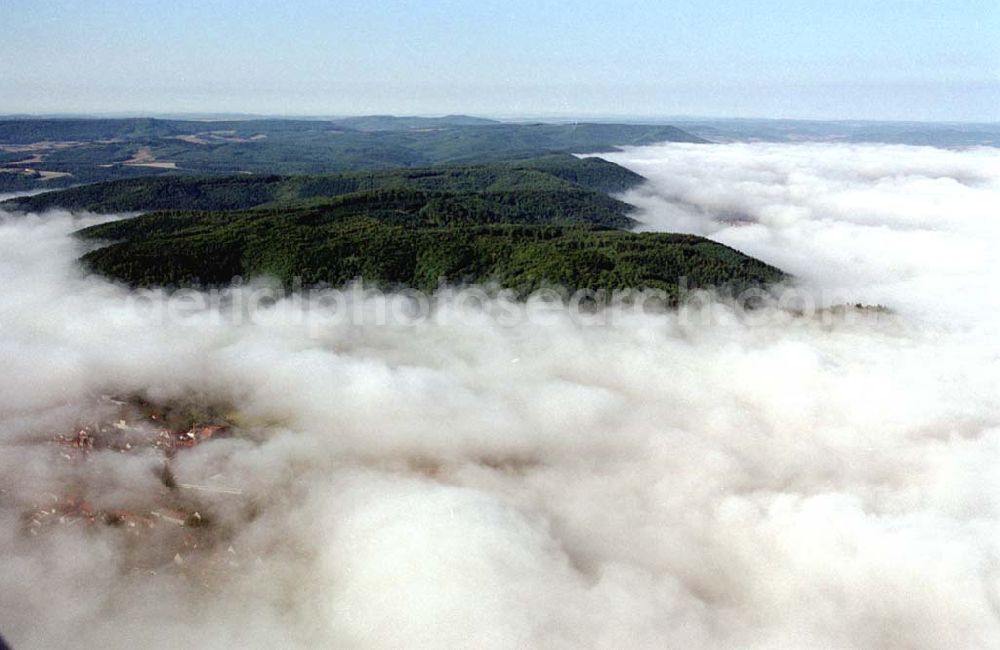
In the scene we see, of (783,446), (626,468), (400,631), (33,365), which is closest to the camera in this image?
(400,631)

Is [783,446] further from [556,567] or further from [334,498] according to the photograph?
[334,498]

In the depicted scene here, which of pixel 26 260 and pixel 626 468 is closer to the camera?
pixel 626 468

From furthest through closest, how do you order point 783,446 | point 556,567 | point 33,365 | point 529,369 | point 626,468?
point 529,369 → point 33,365 → point 783,446 → point 626,468 → point 556,567

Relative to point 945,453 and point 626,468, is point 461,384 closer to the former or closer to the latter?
point 626,468

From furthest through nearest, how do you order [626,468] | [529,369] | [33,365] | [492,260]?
[492,260]
[529,369]
[33,365]
[626,468]

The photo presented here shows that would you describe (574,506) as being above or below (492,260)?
below

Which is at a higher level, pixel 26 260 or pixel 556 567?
pixel 26 260

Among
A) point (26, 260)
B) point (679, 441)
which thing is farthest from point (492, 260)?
point (26, 260)

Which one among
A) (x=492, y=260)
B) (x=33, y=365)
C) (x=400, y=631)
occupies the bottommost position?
(x=400, y=631)

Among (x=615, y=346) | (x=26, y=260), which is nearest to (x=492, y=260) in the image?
(x=615, y=346)
